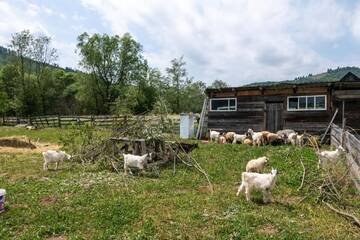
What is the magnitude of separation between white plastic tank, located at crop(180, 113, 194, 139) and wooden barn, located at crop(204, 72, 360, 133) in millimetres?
1232

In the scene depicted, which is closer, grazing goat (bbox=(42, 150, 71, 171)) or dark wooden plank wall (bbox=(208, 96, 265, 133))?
grazing goat (bbox=(42, 150, 71, 171))

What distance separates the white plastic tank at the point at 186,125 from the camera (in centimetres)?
2419

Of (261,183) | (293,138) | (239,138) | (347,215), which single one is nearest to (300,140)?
(293,138)

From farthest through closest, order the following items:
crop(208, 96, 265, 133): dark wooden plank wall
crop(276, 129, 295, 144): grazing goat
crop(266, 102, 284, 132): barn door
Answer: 1. crop(208, 96, 265, 133): dark wooden plank wall
2. crop(266, 102, 284, 132): barn door
3. crop(276, 129, 295, 144): grazing goat

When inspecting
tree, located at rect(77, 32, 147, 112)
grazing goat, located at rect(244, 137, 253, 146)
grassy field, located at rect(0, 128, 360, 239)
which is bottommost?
grassy field, located at rect(0, 128, 360, 239)

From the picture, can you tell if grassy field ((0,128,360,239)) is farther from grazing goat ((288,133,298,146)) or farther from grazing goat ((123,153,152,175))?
grazing goat ((288,133,298,146))

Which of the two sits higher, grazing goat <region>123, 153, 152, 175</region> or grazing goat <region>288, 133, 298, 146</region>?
grazing goat <region>288, 133, 298, 146</region>

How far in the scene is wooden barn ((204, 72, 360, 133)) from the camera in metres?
19.9

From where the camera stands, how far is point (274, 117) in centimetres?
2225

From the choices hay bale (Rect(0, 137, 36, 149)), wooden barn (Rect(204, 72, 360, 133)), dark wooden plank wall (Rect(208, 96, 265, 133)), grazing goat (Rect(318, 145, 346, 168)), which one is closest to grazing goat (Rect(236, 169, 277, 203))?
grazing goat (Rect(318, 145, 346, 168))

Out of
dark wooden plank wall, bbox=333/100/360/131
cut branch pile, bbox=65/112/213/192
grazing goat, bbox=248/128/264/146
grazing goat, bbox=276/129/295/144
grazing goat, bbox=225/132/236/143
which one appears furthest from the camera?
grazing goat, bbox=225/132/236/143

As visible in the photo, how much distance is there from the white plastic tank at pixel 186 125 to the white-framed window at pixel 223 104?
5.48ft

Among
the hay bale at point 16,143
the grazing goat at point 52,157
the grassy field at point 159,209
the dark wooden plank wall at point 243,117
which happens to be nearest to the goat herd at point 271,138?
the dark wooden plank wall at point 243,117

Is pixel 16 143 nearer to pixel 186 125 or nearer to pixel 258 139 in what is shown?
pixel 186 125
